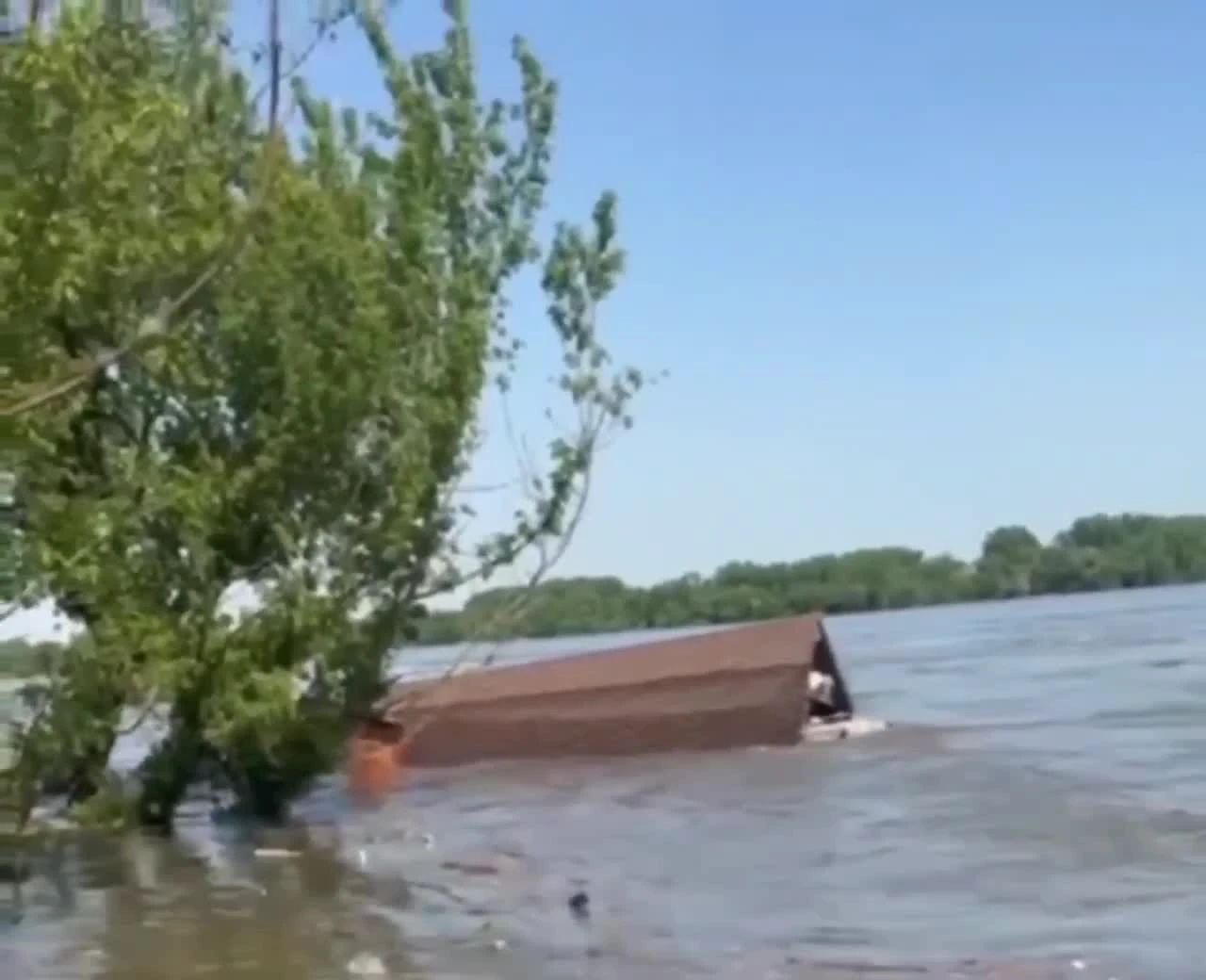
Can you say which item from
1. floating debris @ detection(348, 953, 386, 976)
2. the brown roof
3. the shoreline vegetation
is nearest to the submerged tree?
floating debris @ detection(348, 953, 386, 976)

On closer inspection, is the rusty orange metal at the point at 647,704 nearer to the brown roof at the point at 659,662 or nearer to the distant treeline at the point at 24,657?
the brown roof at the point at 659,662

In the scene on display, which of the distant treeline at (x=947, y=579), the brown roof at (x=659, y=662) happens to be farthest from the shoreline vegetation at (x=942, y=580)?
the brown roof at (x=659, y=662)

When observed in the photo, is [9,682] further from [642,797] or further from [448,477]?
[642,797]

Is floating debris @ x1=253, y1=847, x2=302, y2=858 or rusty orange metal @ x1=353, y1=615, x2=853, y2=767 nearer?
floating debris @ x1=253, y1=847, x2=302, y2=858

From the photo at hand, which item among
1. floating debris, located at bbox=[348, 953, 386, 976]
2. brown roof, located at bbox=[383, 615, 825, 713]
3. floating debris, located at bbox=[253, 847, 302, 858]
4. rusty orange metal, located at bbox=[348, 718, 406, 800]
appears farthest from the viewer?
brown roof, located at bbox=[383, 615, 825, 713]

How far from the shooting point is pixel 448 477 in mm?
20000

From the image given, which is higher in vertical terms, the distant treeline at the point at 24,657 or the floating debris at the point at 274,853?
the distant treeline at the point at 24,657

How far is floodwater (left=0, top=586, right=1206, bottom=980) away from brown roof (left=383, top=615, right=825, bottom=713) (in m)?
1.29

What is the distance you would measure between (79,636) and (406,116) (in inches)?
204

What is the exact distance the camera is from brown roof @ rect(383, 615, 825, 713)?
30.7 metres

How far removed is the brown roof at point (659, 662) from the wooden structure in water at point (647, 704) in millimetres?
18

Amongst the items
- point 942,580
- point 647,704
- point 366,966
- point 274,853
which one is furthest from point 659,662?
point 942,580

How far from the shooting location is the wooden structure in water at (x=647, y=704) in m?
30.7

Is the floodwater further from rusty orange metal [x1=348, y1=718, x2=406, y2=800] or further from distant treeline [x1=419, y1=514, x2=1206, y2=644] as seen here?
distant treeline [x1=419, y1=514, x2=1206, y2=644]
